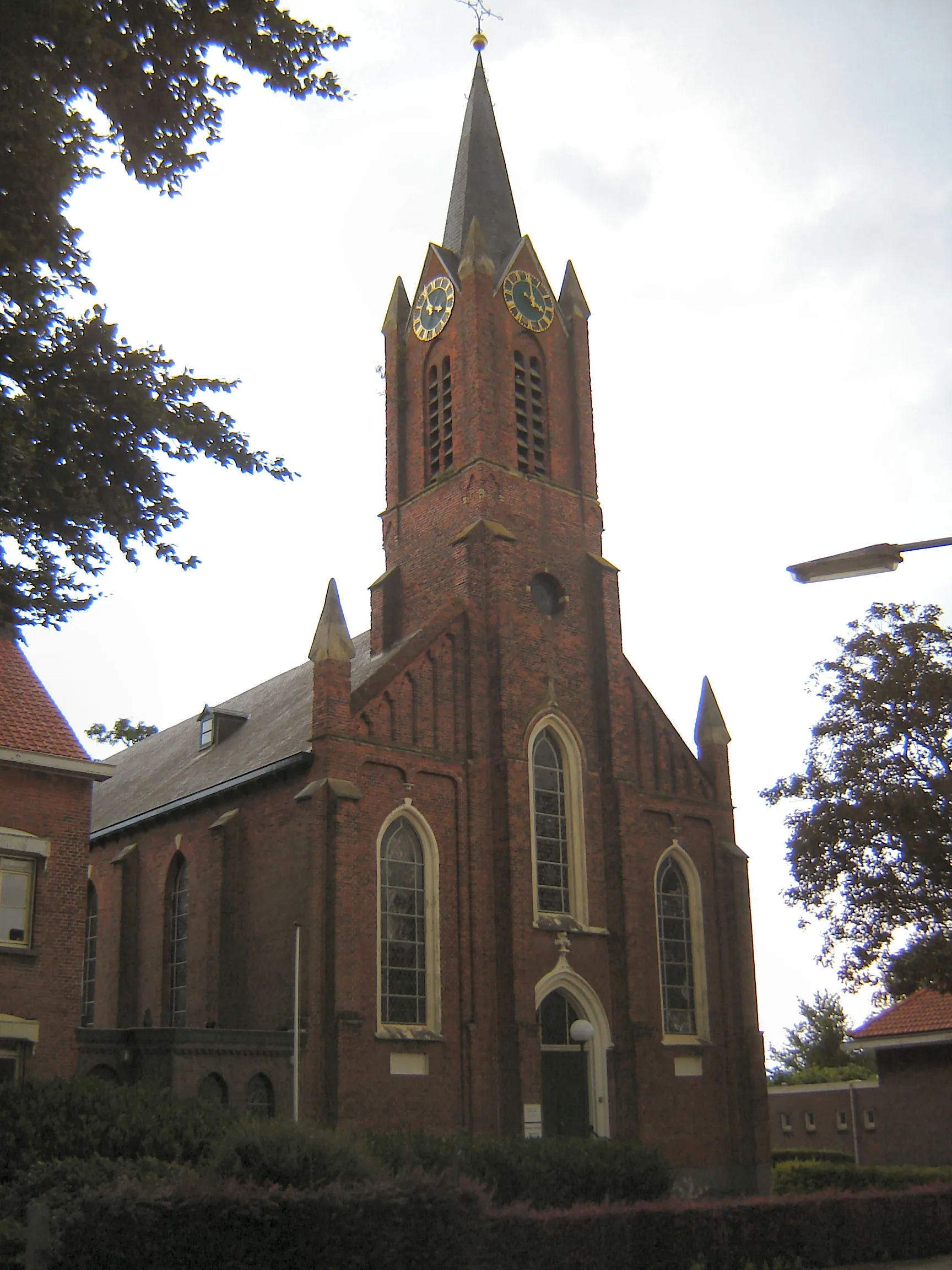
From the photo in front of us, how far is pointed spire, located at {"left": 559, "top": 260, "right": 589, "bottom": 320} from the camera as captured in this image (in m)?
37.9

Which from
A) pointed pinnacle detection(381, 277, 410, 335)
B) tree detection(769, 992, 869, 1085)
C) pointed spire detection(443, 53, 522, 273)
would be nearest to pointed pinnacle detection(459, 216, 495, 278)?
pointed spire detection(443, 53, 522, 273)

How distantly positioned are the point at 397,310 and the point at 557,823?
15596mm

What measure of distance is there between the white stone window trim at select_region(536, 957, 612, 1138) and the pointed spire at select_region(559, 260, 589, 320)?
18070mm

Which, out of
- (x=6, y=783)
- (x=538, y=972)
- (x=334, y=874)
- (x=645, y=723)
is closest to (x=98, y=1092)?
(x=6, y=783)

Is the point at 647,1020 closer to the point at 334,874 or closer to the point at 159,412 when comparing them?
the point at 334,874

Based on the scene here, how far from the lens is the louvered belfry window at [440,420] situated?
1387 inches

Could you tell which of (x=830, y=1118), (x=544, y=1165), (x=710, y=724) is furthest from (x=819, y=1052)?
(x=544, y=1165)

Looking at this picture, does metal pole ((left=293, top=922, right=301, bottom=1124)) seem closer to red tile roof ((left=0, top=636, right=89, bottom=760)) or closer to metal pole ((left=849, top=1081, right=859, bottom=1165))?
red tile roof ((left=0, top=636, right=89, bottom=760))

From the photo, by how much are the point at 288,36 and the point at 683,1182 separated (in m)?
25.1

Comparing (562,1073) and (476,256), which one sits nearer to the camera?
(562,1073)

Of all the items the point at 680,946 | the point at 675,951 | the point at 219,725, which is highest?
the point at 219,725

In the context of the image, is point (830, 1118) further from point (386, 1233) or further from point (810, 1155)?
point (386, 1233)

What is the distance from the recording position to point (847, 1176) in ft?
98.9

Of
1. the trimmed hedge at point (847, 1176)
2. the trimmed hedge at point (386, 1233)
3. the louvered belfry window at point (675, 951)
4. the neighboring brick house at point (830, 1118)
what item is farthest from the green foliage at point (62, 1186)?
the neighboring brick house at point (830, 1118)
